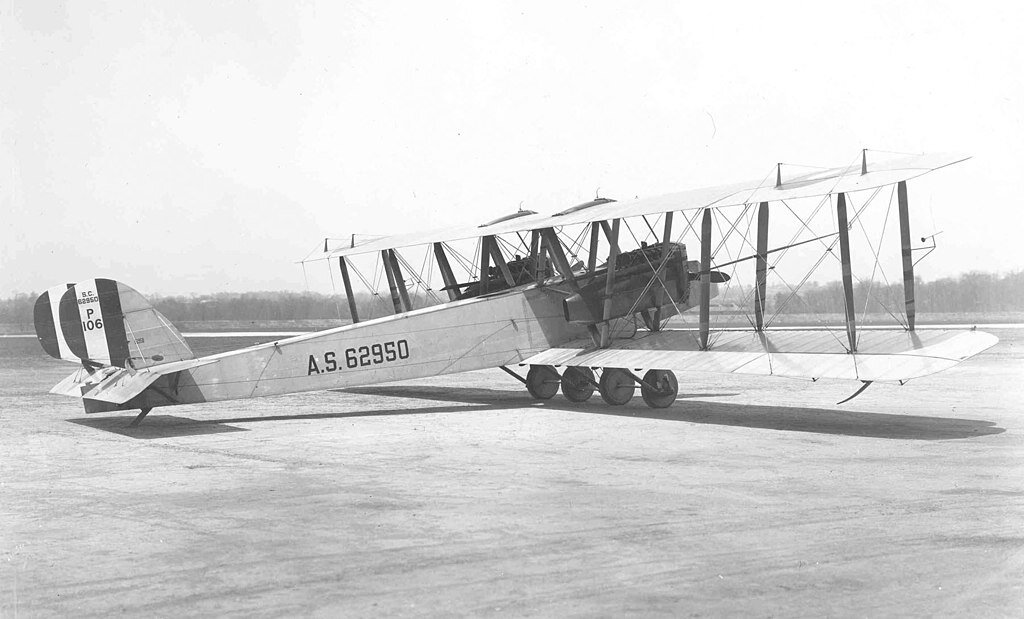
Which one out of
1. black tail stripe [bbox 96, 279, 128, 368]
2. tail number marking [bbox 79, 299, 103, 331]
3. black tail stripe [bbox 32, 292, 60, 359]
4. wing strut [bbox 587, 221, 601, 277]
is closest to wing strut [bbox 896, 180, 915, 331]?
wing strut [bbox 587, 221, 601, 277]

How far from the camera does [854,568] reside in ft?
18.0

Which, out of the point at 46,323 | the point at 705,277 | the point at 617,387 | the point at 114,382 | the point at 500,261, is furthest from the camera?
the point at 500,261

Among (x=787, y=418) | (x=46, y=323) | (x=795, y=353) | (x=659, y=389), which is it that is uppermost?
(x=46, y=323)

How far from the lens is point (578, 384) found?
15734mm

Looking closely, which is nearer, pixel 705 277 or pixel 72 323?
pixel 72 323

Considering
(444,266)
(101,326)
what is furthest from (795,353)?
(101,326)

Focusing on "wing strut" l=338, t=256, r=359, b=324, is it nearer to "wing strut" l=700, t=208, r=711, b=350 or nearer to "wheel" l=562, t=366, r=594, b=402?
"wheel" l=562, t=366, r=594, b=402

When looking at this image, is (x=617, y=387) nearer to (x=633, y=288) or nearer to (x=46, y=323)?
(x=633, y=288)

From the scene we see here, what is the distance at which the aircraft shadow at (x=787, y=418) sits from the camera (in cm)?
1139

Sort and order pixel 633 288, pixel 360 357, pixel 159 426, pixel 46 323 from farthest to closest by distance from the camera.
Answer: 1. pixel 633 288
2. pixel 360 357
3. pixel 159 426
4. pixel 46 323

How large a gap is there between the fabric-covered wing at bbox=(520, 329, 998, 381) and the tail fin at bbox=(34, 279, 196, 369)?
18.6 feet

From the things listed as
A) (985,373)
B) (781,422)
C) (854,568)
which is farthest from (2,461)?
(985,373)

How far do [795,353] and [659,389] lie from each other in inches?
101

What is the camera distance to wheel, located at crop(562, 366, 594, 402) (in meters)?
15.7
